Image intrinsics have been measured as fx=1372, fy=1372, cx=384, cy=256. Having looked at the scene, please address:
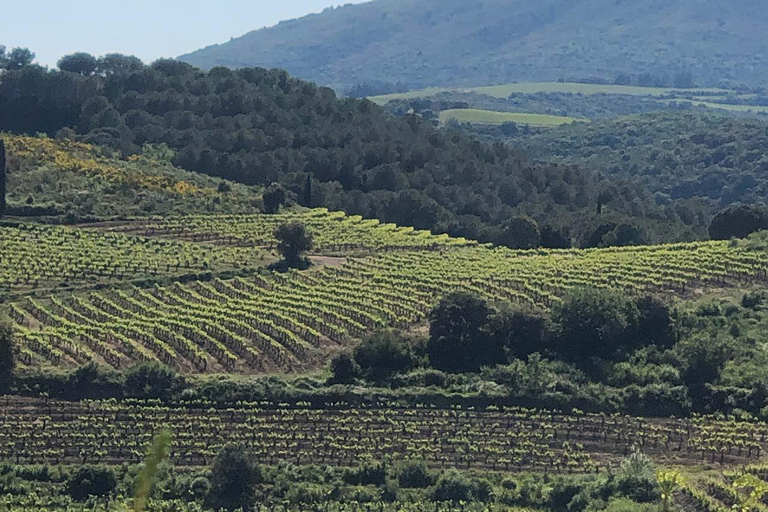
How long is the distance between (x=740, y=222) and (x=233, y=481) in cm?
4931

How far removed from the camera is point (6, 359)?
51.7m

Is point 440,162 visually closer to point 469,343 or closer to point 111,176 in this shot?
point 111,176

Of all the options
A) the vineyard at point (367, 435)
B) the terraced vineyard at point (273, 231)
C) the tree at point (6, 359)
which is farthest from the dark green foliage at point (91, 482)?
the terraced vineyard at point (273, 231)

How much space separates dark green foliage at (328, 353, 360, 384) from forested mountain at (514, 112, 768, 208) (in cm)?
10443

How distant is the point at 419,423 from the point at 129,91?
3605 inches

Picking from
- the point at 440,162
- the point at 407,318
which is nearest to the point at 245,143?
the point at 440,162

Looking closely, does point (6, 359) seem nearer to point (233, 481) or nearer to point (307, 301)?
point (233, 481)

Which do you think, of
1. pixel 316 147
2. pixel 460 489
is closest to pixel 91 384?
pixel 460 489

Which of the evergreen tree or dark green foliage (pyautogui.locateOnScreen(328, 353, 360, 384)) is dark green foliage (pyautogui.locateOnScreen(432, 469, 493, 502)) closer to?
dark green foliage (pyautogui.locateOnScreen(328, 353, 360, 384))

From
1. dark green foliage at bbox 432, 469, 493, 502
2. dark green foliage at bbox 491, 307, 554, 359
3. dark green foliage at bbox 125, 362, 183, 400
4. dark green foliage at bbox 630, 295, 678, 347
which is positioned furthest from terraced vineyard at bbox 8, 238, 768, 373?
dark green foliage at bbox 432, 469, 493, 502

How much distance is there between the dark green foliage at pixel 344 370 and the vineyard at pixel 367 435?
2545 millimetres

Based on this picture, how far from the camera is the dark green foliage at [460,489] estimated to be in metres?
41.9

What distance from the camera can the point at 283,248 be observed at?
75.2 m

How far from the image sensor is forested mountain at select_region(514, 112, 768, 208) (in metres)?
163
